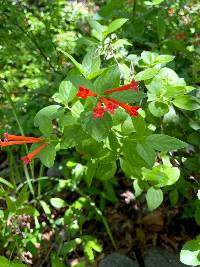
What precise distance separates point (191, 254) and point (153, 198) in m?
0.25

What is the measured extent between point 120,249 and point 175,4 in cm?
162

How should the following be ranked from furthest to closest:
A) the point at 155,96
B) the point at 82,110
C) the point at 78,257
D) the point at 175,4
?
the point at 175,4 → the point at 78,257 → the point at 155,96 → the point at 82,110

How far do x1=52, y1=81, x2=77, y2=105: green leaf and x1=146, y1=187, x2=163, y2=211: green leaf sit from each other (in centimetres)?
53

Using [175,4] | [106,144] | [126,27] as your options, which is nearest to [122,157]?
[106,144]

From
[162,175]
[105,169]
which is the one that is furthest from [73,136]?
[162,175]

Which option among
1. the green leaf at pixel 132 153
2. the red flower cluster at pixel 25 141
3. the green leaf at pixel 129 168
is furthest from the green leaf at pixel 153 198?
the red flower cluster at pixel 25 141

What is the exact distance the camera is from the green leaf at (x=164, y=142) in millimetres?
1354

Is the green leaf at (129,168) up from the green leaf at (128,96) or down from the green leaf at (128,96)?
down

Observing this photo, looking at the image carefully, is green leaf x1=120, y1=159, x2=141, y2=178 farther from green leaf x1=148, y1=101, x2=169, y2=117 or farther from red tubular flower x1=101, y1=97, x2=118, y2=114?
red tubular flower x1=101, y1=97, x2=118, y2=114

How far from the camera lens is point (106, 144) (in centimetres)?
147

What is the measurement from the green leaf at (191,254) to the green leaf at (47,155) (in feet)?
2.02

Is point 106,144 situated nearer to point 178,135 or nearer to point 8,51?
point 178,135

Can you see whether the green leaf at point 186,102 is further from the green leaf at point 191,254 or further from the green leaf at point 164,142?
the green leaf at point 191,254

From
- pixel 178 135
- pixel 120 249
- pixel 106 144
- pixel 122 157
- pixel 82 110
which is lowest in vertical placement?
pixel 120 249
